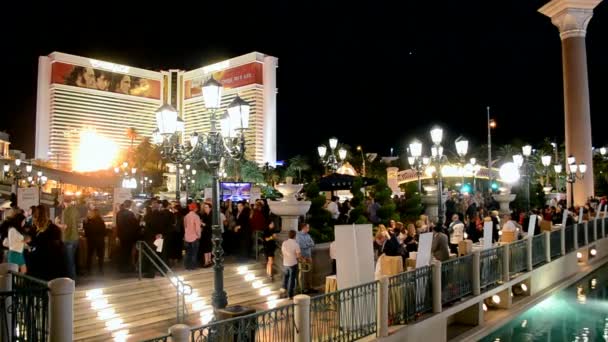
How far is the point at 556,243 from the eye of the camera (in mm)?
17938

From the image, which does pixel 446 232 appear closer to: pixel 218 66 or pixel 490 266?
pixel 490 266

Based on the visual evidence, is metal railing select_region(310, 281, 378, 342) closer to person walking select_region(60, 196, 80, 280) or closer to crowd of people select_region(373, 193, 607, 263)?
crowd of people select_region(373, 193, 607, 263)

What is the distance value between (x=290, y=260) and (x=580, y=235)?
14510 millimetres

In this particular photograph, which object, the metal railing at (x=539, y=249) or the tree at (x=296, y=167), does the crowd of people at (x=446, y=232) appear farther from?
the tree at (x=296, y=167)

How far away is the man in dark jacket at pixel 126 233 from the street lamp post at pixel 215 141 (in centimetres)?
269

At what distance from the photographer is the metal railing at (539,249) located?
15836 mm

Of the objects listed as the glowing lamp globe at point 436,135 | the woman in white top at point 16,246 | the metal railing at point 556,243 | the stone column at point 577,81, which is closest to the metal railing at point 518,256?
the metal railing at point 556,243

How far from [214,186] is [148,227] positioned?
14.6 ft

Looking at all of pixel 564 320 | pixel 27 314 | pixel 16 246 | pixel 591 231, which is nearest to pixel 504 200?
pixel 591 231

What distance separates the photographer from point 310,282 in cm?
1335

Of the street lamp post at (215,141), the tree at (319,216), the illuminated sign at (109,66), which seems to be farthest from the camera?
the illuminated sign at (109,66)

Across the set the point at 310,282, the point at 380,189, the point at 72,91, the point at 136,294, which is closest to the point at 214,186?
the point at 136,294

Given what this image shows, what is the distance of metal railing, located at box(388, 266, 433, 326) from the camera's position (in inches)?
357

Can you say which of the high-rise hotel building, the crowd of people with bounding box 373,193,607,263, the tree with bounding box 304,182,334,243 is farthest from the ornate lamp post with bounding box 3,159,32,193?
the high-rise hotel building
